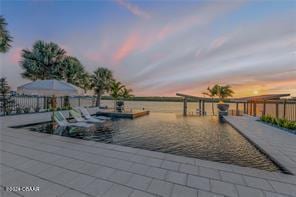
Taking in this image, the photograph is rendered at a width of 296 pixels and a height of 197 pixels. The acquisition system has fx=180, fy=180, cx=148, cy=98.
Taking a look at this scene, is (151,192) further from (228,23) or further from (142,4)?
(228,23)

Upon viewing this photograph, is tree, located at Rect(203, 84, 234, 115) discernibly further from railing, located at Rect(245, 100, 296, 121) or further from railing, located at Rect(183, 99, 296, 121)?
railing, located at Rect(245, 100, 296, 121)

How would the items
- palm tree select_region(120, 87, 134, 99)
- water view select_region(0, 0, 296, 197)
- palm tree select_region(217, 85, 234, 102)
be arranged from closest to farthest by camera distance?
water view select_region(0, 0, 296, 197), palm tree select_region(120, 87, 134, 99), palm tree select_region(217, 85, 234, 102)

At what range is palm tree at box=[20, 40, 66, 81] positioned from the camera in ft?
58.8

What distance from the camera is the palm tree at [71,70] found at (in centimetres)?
1845

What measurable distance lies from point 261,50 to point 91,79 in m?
18.1

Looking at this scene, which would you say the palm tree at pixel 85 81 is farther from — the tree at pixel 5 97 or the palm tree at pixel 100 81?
the tree at pixel 5 97

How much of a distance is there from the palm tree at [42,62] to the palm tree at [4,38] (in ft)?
23.4

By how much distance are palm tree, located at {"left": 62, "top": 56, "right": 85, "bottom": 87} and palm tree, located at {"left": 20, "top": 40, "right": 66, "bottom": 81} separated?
16.2 inches

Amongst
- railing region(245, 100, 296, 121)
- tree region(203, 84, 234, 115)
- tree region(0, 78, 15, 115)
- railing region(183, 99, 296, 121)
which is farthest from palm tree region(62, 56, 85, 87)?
railing region(245, 100, 296, 121)

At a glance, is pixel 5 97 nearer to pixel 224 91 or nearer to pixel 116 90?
pixel 116 90

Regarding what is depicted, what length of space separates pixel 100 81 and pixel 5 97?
469 inches

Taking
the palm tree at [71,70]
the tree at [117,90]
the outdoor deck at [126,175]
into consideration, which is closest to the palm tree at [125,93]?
the tree at [117,90]

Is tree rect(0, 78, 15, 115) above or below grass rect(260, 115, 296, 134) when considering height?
above

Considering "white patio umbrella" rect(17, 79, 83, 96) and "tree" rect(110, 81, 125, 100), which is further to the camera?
"tree" rect(110, 81, 125, 100)
